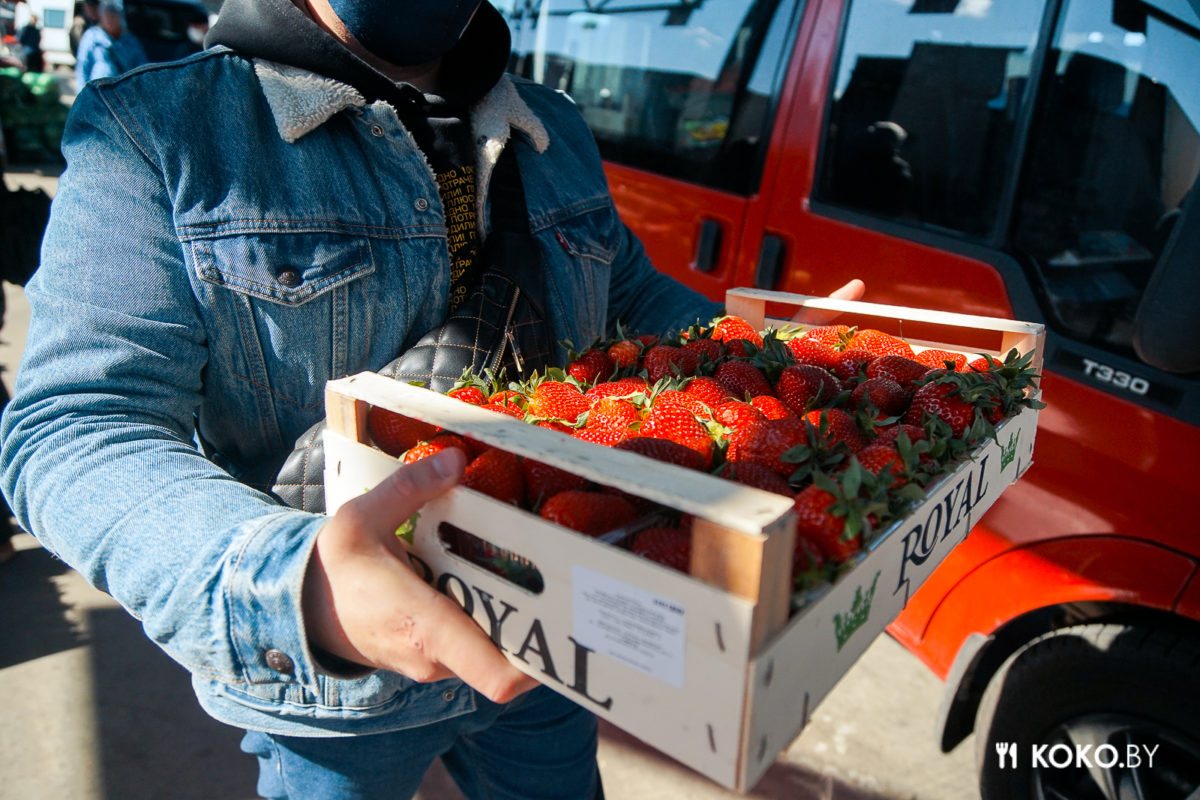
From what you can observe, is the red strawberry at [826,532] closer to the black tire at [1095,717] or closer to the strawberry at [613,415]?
the strawberry at [613,415]

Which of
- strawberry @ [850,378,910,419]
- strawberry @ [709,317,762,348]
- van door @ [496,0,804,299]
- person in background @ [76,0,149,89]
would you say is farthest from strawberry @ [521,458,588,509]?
person in background @ [76,0,149,89]

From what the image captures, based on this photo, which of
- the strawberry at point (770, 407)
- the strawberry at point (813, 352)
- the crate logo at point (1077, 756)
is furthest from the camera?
the crate logo at point (1077, 756)

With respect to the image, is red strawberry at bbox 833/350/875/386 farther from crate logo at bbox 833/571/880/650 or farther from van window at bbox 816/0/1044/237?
van window at bbox 816/0/1044/237

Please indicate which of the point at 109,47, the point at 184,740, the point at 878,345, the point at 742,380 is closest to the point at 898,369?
the point at 878,345

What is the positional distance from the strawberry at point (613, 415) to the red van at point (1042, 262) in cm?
102

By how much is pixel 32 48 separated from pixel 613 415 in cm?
1785

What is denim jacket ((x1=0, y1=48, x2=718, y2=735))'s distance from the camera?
Result: 41.9 inches

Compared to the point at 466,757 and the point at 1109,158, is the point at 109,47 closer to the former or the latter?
the point at 466,757

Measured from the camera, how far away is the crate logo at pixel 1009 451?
155 cm

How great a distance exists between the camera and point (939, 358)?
1.79 meters

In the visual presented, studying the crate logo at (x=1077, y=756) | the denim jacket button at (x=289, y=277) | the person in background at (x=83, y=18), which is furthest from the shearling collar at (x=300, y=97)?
the person in background at (x=83, y=18)

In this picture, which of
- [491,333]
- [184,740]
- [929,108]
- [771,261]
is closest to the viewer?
[491,333]

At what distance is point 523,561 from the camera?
1.06 meters

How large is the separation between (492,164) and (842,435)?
2.61 ft
